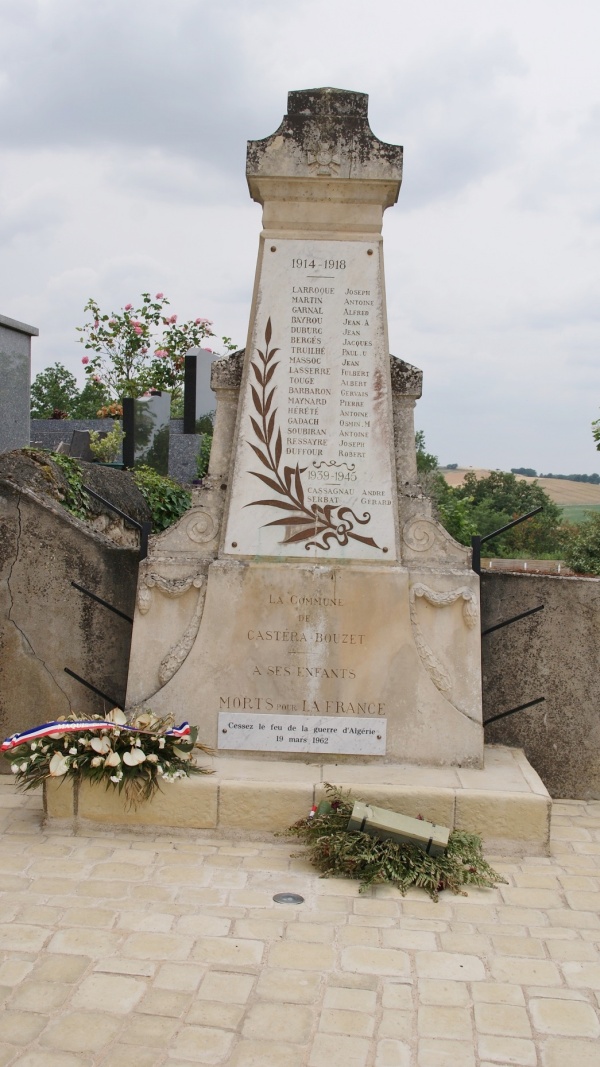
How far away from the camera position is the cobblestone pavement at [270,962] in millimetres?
3422

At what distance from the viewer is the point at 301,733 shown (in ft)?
18.7

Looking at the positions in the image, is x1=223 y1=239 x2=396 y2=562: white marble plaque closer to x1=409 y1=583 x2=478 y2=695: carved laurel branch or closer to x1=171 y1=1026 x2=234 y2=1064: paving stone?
x1=409 y1=583 x2=478 y2=695: carved laurel branch

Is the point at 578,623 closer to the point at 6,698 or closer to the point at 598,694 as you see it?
the point at 598,694

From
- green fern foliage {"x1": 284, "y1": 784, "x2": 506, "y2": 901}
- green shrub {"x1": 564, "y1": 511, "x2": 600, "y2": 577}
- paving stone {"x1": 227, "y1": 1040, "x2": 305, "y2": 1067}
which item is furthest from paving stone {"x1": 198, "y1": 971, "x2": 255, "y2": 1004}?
green shrub {"x1": 564, "y1": 511, "x2": 600, "y2": 577}

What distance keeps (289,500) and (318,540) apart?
0.30 m

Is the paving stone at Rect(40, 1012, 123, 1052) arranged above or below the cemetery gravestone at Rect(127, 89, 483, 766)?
below

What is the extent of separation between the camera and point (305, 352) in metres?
5.88

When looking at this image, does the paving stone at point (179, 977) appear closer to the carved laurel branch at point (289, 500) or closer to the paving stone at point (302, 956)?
the paving stone at point (302, 956)

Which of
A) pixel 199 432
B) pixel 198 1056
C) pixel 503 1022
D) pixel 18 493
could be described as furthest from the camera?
pixel 199 432

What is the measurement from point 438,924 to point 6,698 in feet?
11.2

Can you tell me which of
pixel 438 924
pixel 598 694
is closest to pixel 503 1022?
pixel 438 924

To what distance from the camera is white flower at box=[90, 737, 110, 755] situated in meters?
5.25

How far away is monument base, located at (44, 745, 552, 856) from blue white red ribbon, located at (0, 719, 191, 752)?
28 cm

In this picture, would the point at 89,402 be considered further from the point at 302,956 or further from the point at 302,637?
the point at 302,956
